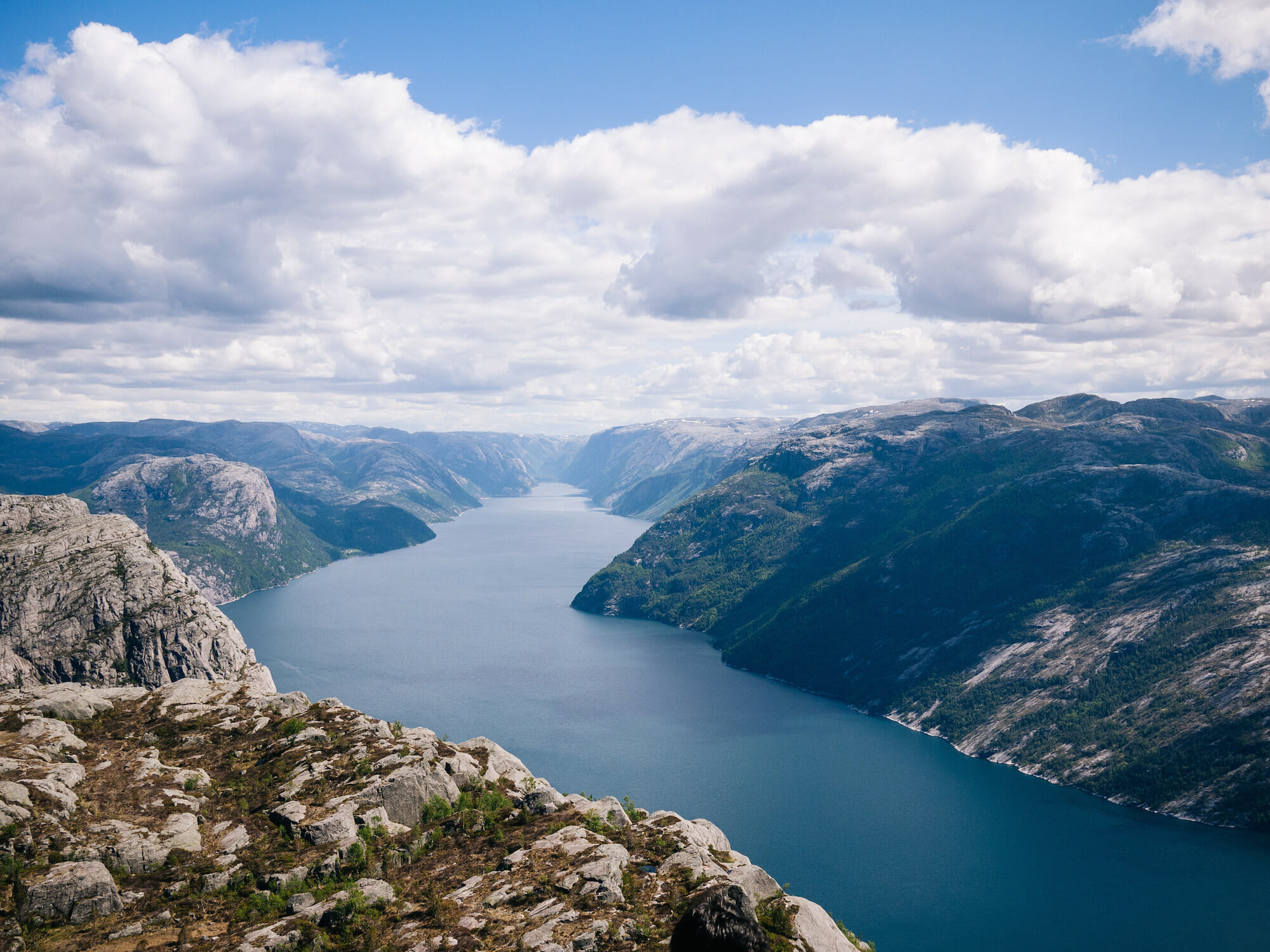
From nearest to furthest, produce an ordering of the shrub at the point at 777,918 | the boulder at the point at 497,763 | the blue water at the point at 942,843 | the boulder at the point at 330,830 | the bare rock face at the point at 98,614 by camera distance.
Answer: the shrub at the point at 777,918, the boulder at the point at 330,830, the boulder at the point at 497,763, the blue water at the point at 942,843, the bare rock face at the point at 98,614

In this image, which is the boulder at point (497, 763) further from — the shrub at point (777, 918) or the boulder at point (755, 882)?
the shrub at point (777, 918)

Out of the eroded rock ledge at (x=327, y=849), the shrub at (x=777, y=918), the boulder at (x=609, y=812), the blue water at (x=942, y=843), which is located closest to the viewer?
the shrub at (x=777, y=918)

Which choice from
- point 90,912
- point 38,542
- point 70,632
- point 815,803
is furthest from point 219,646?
point 815,803

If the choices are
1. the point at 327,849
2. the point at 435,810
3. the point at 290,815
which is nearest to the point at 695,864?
the point at 435,810

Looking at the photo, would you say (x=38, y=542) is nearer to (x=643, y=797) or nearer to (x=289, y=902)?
(x=643, y=797)

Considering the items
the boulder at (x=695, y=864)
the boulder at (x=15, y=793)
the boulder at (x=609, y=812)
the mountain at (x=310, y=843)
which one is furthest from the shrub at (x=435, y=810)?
the boulder at (x=15, y=793)

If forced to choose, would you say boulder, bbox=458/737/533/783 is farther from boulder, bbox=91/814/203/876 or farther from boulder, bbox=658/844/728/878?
boulder, bbox=91/814/203/876

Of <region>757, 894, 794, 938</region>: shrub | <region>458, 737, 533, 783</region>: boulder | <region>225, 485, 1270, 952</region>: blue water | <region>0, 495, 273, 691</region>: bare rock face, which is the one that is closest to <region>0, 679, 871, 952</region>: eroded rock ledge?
<region>757, 894, 794, 938</region>: shrub
